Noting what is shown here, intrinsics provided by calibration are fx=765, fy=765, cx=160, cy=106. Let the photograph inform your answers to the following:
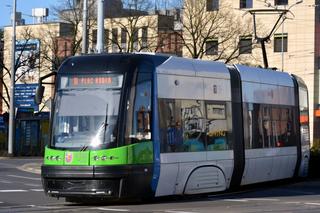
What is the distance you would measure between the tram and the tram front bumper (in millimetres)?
21

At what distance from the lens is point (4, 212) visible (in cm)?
1476

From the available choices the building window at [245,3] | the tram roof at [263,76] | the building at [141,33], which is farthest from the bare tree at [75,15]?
the tram roof at [263,76]

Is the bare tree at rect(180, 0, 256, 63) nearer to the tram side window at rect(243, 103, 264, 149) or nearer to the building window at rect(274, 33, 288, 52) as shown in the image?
the building window at rect(274, 33, 288, 52)

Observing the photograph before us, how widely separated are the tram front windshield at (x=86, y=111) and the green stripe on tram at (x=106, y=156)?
0.50 feet

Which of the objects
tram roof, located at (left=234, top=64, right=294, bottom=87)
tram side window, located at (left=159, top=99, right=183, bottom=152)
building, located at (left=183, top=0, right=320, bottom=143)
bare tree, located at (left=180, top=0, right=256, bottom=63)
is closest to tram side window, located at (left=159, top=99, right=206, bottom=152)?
tram side window, located at (left=159, top=99, right=183, bottom=152)

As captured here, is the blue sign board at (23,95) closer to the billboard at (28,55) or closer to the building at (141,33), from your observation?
the billboard at (28,55)

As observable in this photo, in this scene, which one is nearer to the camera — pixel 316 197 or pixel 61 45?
pixel 316 197

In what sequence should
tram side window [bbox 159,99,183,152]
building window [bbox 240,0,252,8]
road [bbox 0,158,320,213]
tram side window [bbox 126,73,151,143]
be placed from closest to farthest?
road [bbox 0,158,320,213] → tram side window [bbox 126,73,151,143] → tram side window [bbox 159,99,183,152] → building window [bbox 240,0,252,8]

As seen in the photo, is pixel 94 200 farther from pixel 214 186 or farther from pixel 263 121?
pixel 263 121

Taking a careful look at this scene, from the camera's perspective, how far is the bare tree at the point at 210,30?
167 ft

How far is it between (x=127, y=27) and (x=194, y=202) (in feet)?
130

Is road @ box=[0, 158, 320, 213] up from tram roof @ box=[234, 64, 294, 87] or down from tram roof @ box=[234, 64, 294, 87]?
down

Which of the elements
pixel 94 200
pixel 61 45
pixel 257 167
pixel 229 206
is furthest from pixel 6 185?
pixel 61 45

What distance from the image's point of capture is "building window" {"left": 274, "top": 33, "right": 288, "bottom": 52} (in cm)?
6619
